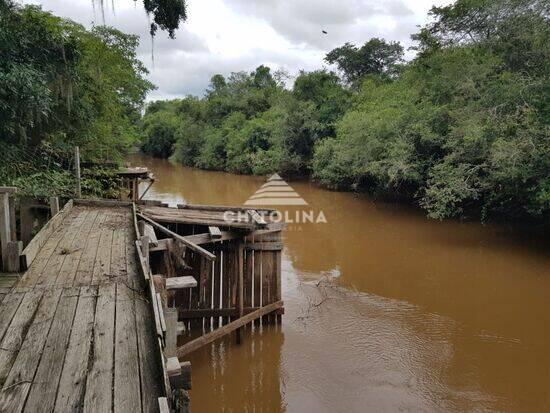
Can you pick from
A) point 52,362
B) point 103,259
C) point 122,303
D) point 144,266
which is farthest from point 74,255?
point 52,362

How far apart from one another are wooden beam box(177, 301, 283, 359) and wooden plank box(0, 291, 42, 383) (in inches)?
100

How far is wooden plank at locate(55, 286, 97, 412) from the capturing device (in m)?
2.11

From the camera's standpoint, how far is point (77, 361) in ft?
8.04

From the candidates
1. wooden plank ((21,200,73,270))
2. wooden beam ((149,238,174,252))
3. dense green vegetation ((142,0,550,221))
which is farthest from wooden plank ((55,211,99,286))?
dense green vegetation ((142,0,550,221))

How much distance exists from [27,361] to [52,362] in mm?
155

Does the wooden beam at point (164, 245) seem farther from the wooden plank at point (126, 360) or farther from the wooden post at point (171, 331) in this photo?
the wooden post at point (171, 331)

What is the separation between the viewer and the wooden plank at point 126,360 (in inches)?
82.4

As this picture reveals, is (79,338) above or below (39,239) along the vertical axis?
below

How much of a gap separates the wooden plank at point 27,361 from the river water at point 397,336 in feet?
8.74

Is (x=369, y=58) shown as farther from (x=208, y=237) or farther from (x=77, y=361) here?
(x=77, y=361)

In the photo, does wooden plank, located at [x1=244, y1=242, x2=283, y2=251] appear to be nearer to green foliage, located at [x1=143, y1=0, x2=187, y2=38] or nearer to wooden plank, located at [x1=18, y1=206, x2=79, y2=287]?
wooden plank, located at [x1=18, y1=206, x2=79, y2=287]

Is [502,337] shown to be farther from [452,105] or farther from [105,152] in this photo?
[105,152]

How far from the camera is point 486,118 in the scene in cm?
1216

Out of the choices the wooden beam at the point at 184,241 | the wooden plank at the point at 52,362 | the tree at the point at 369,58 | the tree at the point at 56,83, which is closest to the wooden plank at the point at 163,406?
the wooden plank at the point at 52,362
